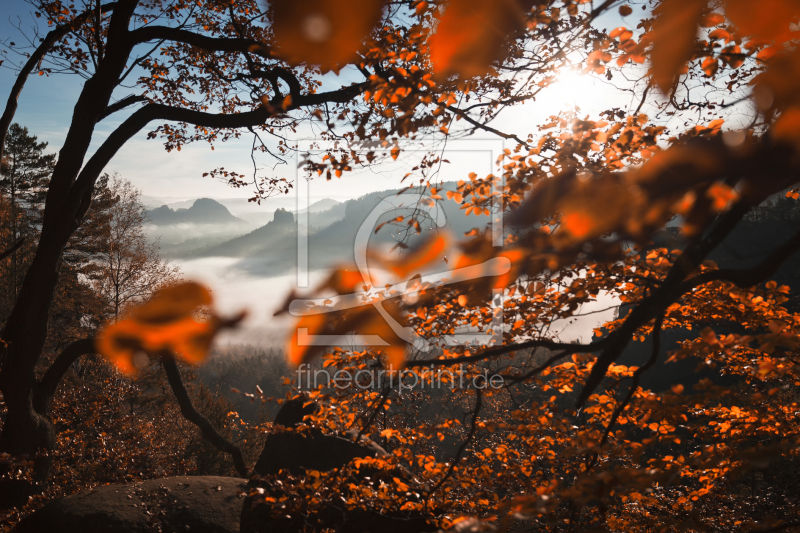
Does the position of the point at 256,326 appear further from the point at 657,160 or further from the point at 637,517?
the point at 637,517

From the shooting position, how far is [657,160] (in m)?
1.80

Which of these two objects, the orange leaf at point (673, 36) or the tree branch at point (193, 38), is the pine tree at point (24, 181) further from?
the orange leaf at point (673, 36)

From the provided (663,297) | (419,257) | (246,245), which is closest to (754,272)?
(663,297)

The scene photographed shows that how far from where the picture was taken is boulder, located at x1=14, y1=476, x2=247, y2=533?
565cm

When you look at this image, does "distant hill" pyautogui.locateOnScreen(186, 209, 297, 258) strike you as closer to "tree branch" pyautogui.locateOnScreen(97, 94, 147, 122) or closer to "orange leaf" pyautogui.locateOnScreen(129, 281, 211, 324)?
"orange leaf" pyautogui.locateOnScreen(129, 281, 211, 324)

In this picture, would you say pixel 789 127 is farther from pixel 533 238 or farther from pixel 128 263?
pixel 128 263

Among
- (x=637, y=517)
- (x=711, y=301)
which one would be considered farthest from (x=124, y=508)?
(x=711, y=301)

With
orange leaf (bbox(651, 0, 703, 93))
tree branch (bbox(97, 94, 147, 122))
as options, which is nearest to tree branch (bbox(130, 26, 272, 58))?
tree branch (bbox(97, 94, 147, 122))

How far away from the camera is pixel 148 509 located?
20.3 ft

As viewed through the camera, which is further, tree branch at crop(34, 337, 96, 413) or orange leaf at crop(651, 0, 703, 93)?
tree branch at crop(34, 337, 96, 413)

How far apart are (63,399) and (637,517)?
1345cm

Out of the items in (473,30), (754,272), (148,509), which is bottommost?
(148,509)

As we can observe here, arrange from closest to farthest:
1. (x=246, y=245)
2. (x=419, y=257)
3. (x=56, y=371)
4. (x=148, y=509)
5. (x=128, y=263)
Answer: (x=419, y=257) → (x=56, y=371) → (x=148, y=509) → (x=128, y=263) → (x=246, y=245)

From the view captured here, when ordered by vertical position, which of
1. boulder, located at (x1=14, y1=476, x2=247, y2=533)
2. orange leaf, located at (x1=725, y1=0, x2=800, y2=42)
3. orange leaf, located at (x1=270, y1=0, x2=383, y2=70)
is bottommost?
boulder, located at (x1=14, y1=476, x2=247, y2=533)
